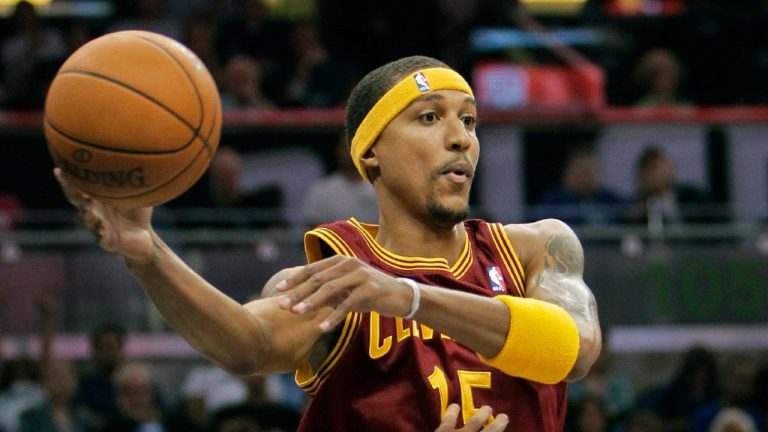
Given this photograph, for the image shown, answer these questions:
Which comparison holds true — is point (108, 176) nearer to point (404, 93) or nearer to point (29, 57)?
point (404, 93)

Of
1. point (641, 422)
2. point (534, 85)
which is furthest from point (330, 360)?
point (534, 85)

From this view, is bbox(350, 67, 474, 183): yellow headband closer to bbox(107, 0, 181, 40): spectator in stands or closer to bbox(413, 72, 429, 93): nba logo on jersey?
bbox(413, 72, 429, 93): nba logo on jersey

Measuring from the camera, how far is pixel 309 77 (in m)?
13.2

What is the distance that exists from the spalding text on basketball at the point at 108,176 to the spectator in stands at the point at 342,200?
6645 millimetres

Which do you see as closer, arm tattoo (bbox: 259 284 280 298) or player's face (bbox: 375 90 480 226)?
arm tattoo (bbox: 259 284 280 298)

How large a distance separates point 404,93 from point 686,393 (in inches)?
238

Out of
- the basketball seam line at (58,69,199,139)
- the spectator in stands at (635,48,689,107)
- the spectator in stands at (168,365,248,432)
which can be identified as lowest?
the spectator in stands at (168,365,248,432)

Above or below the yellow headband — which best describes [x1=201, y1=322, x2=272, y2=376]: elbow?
below

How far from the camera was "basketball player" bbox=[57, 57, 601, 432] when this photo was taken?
3.89 m

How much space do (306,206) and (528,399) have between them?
6.45 m

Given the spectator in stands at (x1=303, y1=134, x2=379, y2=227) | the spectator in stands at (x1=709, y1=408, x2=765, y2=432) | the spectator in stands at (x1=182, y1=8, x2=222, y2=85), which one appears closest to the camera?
the spectator in stands at (x1=709, y1=408, x2=765, y2=432)

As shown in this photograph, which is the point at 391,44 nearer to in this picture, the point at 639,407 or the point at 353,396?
the point at 639,407

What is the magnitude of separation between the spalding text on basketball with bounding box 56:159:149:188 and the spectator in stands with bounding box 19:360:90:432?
556 centimetres

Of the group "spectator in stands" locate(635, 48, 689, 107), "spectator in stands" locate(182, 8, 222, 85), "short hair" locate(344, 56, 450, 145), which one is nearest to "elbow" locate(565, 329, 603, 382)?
"short hair" locate(344, 56, 450, 145)
